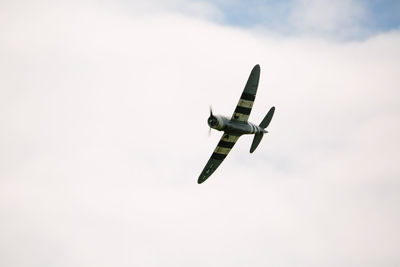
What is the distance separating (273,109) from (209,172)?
21.5ft

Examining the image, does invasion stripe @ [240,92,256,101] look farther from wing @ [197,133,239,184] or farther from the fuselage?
wing @ [197,133,239,184]

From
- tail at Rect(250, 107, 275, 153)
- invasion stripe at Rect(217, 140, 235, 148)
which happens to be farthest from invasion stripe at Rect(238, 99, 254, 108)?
invasion stripe at Rect(217, 140, 235, 148)

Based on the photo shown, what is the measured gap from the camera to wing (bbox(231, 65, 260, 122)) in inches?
1702

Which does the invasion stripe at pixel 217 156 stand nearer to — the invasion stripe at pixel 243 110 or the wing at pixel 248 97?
the wing at pixel 248 97

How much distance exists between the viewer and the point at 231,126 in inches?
1706

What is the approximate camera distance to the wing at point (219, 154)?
1809 inches

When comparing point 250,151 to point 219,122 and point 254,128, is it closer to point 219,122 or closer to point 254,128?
point 254,128

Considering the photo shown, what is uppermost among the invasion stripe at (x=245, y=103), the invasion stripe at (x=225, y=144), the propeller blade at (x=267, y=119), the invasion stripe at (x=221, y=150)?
the propeller blade at (x=267, y=119)

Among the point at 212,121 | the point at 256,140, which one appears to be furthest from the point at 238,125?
the point at 256,140

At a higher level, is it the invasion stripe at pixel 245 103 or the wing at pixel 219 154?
the invasion stripe at pixel 245 103

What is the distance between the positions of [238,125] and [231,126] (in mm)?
730

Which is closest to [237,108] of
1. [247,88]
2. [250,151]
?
[247,88]

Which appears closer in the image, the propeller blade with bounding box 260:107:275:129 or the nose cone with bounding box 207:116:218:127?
the nose cone with bounding box 207:116:218:127

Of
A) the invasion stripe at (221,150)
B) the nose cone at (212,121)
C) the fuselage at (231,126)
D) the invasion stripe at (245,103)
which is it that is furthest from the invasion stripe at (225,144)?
the nose cone at (212,121)
